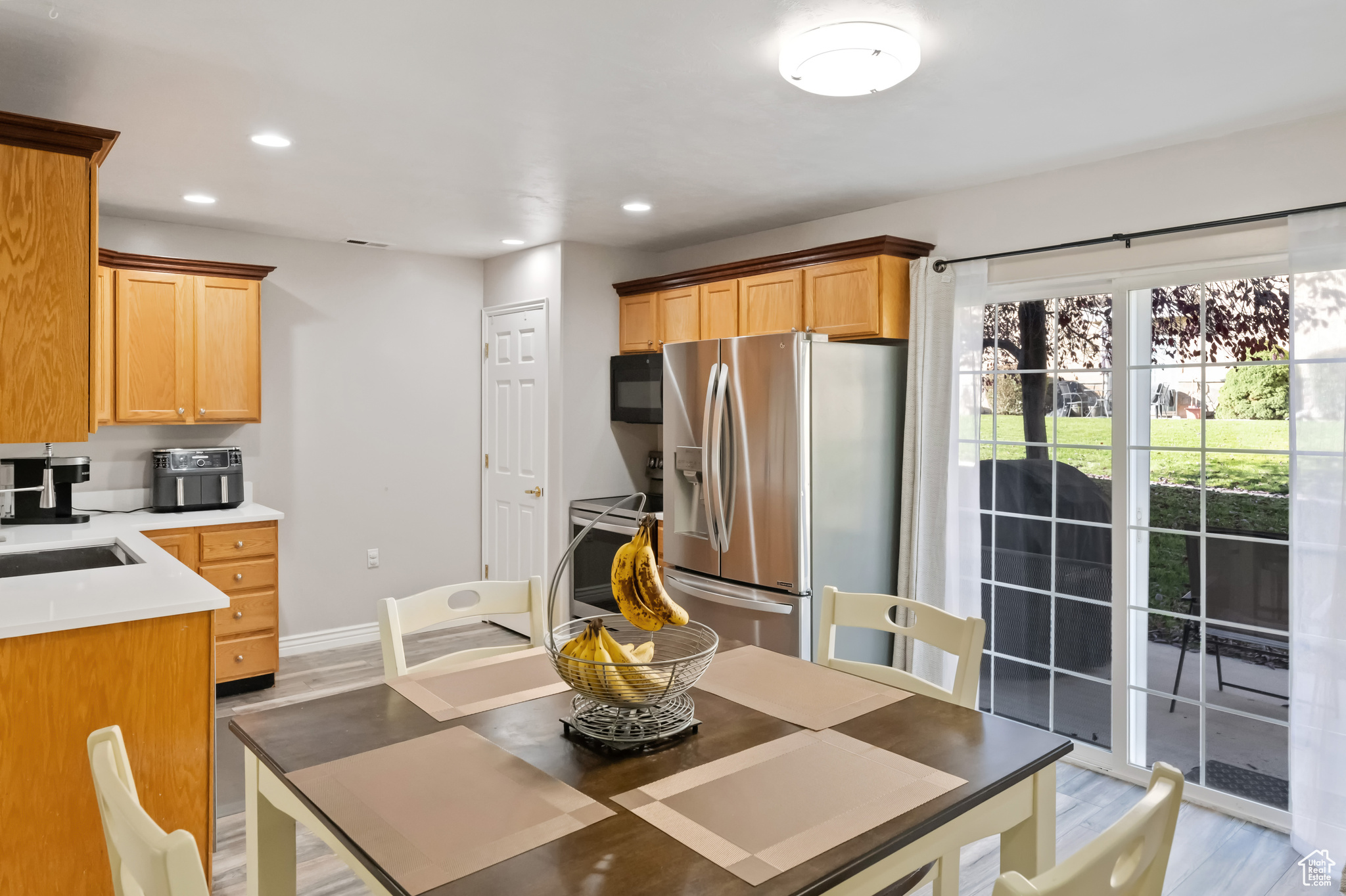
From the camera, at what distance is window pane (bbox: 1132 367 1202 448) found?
310 centimetres

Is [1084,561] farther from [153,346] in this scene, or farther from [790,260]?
[153,346]

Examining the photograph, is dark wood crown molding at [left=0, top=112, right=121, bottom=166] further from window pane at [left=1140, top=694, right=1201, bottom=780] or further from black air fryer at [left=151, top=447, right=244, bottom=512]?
window pane at [left=1140, top=694, right=1201, bottom=780]

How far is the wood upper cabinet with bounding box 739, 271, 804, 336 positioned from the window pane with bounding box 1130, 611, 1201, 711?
190cm

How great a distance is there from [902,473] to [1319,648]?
1.62 metres

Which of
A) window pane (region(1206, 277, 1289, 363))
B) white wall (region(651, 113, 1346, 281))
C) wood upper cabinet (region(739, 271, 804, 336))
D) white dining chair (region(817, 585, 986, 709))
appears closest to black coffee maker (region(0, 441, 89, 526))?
wood upper cabinet (region(739, 271, 804, 336))

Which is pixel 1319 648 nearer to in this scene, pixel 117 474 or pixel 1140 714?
pixel 1140 714

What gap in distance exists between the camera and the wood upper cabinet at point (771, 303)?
3.97 metres

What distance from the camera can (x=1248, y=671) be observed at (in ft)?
9.80

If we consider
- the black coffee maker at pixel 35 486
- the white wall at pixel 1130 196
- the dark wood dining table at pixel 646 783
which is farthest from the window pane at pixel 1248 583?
the black coffee maker at pixel 35 486

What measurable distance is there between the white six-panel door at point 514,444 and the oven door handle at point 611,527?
0.71 ft

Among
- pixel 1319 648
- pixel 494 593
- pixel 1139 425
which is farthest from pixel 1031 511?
pixel 494 593

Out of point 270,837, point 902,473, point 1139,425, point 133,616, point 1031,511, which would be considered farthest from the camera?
point 902,473

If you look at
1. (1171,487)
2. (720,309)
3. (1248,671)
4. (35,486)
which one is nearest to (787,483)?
(720,309)

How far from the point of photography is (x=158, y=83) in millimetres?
2463
